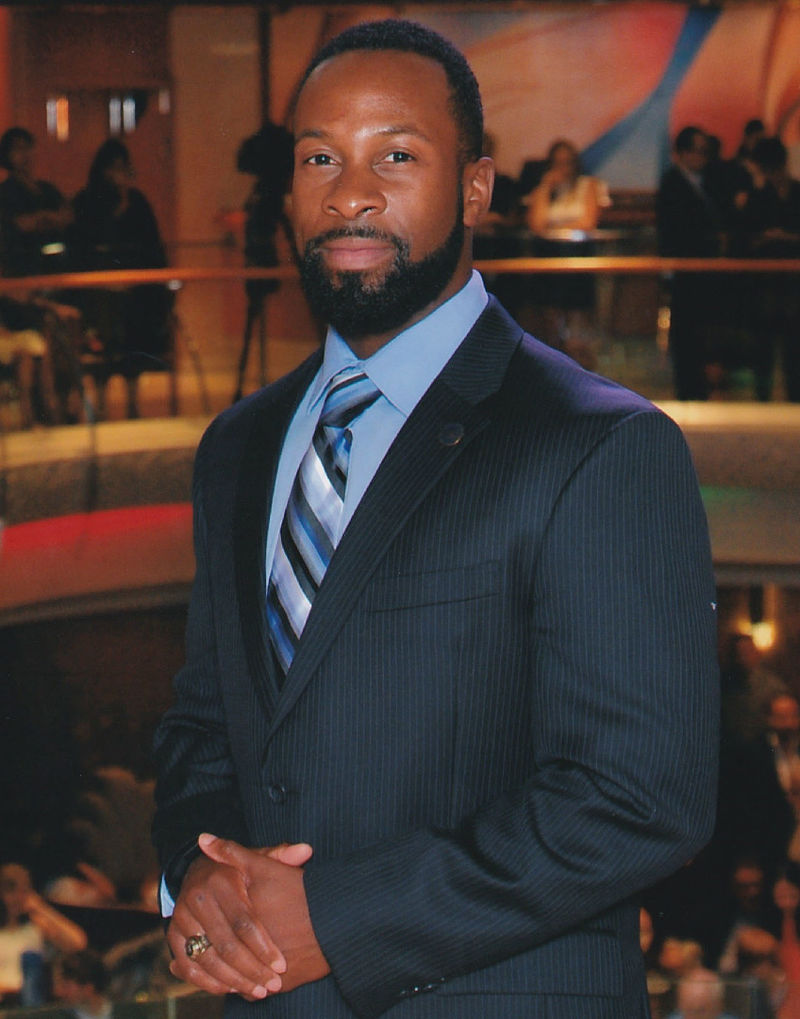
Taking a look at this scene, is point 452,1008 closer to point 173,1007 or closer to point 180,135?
point 173,1007

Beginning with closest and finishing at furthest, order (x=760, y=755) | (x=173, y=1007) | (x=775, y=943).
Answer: (x=173, y=1007), (x=775, y=943), (x=760, y=755)

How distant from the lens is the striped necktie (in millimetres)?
1383

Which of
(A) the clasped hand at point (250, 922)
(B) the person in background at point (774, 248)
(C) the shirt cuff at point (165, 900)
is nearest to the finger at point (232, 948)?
(A) the clasped hand at point (250, 922)

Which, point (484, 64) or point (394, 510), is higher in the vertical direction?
point (484, 64)

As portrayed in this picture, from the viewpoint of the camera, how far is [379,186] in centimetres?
137

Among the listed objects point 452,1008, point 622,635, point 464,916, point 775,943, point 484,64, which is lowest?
point 775,943

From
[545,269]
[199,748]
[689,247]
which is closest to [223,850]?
[199,748]

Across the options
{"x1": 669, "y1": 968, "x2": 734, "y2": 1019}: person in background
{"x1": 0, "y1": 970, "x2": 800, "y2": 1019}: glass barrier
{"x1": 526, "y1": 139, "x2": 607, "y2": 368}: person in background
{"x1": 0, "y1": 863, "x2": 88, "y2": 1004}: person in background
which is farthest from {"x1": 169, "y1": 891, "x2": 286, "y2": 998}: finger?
{"x1": 526, "y1": 139, "x2": 607, "y2": 368}: person in background

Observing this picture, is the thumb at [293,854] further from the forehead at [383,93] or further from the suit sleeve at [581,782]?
the forehead at [383,93]

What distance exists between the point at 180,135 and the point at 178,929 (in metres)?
10.4

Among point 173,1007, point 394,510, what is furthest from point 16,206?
point 394,510

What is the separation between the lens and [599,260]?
8.24 metres

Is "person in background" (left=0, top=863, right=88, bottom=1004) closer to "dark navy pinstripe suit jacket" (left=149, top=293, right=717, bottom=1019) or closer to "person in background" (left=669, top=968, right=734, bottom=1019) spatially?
"person in background" (left=669, top=968, right=734, bottom=1019)

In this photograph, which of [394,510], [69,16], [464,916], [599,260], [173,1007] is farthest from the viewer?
[69,16]
